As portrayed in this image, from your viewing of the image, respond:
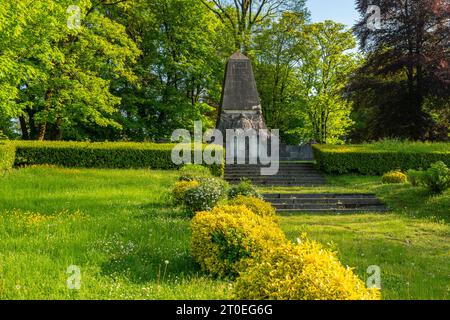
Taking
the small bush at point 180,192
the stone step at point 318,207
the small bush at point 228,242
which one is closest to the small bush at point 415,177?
the stone step at point 318,207

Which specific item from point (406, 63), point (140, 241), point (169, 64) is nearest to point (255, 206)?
point (140, 241)

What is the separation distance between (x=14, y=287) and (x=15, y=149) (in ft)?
53.4

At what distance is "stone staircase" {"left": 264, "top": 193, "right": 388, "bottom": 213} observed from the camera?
1369 cm

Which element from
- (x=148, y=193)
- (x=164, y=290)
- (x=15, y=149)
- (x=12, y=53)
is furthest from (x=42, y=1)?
(x=164, y=290)

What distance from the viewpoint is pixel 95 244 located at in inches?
293

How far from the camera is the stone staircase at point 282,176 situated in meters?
19.1

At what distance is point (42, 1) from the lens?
17.6m

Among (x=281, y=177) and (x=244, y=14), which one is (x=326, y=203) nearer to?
(x=281, y=177)

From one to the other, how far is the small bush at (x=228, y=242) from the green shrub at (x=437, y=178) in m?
9.49

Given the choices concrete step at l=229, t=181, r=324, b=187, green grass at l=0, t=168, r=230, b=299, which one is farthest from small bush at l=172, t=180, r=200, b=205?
concrete step at l=229, t=181, r=324, b=187

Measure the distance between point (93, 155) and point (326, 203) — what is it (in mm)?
11811

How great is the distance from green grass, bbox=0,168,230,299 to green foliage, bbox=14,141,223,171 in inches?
238

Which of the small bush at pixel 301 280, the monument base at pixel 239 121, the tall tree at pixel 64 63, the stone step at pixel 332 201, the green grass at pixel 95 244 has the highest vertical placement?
the tall tree at pixel 64 63

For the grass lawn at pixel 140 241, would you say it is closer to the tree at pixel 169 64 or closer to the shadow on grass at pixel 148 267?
the shadow on grass at pixel 148 267
